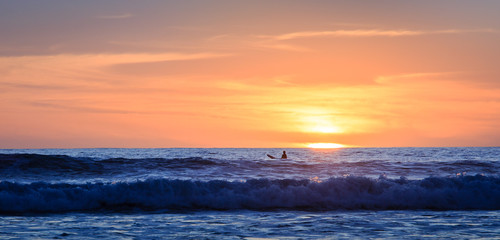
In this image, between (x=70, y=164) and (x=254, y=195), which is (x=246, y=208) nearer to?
(x=254, y=195)

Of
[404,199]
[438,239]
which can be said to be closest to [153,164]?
[404,199]

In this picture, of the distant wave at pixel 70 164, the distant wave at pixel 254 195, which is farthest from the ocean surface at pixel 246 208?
the distant wave at pixel 70 164

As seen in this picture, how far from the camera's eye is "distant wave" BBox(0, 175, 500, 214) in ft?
53.3

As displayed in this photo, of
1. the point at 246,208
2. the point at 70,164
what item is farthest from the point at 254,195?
the point at 70,164

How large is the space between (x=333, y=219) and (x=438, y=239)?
3.47m

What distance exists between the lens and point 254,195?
1733 centimetres

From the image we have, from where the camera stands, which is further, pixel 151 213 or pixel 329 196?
pixel 329 196

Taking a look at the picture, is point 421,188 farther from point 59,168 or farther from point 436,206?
point 59,168

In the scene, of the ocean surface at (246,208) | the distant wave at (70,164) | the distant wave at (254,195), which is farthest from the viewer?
the distant wave at (70,164)

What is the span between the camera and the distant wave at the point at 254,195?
53.3 ft

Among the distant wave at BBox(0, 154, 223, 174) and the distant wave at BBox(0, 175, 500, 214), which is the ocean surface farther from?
the distant wave at BBox(0, 154, 223, 174)

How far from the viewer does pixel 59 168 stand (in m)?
26.0

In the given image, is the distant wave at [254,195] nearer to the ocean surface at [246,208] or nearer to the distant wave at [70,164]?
the ocean surface at [246,208]

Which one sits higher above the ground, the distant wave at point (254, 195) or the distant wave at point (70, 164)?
the distant wave at point (70, 164)
